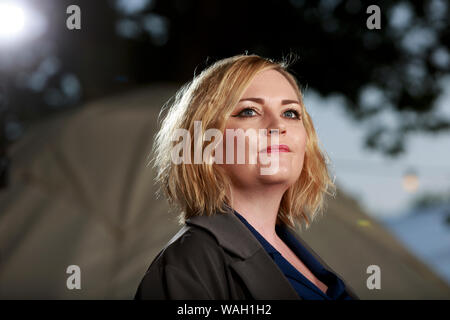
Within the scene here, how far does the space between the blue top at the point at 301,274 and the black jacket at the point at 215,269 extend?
45 mm

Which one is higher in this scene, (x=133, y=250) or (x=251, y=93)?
(x=251, y=93)

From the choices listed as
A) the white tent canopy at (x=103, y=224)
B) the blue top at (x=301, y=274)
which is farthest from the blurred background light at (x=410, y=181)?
the blue top at (x=301, y=274)

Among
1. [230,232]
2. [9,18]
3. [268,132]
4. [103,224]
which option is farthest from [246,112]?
[103,224]

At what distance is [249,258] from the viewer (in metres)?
0.57

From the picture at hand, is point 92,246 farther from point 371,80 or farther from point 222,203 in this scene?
point 371,80

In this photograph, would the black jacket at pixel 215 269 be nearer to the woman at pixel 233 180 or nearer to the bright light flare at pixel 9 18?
the woman at pixel 233 180

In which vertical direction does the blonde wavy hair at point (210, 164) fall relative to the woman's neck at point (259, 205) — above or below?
above

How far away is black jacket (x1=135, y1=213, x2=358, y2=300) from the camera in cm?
54

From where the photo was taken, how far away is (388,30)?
145 inches

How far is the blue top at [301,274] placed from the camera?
0.62 meters

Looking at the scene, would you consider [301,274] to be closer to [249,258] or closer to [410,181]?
[249,258]

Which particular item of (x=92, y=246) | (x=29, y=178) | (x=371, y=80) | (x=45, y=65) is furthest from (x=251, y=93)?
(x=45, y=65)

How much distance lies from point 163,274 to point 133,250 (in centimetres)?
123

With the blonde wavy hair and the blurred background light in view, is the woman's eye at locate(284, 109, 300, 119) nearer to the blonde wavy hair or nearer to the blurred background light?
the blonde wavy hair
